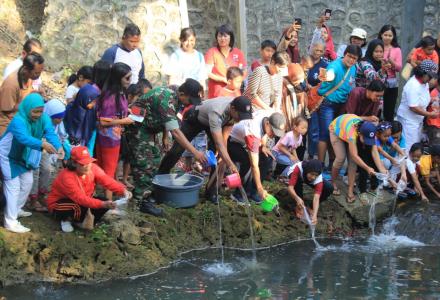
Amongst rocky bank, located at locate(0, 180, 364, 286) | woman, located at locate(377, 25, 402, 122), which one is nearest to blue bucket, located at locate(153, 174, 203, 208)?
rocky bank, located at locate(0, 180, 364, 286)

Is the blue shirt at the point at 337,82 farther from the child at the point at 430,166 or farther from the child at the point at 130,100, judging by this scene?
the child at the point at 130,100

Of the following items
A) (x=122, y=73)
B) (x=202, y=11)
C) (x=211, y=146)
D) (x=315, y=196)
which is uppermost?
(x=202, y=11)

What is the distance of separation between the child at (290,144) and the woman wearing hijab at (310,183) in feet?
1.25

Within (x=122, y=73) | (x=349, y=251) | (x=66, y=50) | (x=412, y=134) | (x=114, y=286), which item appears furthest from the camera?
(x=66, y=50)

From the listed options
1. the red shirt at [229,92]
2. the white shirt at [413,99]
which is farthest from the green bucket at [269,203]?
the white shirt at [413,99]

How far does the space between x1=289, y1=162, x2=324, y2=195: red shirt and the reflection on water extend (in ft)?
2.35

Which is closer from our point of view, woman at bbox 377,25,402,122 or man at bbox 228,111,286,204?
man at bbox 228,111,286,204

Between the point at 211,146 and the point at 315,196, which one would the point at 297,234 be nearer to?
the point at 315,196

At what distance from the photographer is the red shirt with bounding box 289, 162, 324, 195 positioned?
8.74 metres

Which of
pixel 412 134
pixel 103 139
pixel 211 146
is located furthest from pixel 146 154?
pixel 412 134

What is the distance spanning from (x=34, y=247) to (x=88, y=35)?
18.0 feet

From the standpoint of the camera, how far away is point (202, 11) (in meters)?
13.5

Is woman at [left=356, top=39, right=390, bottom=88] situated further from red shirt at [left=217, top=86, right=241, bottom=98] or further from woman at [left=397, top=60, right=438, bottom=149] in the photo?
red shirt at [left=217, top=86, right=241, bottom=98]

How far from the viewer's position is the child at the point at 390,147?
9.22 m
